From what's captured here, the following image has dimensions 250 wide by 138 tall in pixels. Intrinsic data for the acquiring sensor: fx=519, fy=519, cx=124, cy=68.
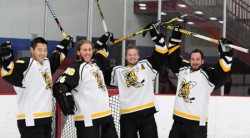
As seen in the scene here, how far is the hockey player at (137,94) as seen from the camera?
3.96 metres

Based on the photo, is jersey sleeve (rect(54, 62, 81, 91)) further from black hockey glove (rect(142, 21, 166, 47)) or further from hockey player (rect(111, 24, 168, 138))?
black hockey glove (rect(142, 21, 166, 47))

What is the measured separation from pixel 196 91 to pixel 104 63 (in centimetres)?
75

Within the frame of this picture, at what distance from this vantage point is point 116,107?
4.79m

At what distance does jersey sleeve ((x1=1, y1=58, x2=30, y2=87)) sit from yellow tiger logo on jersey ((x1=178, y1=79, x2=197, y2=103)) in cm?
118

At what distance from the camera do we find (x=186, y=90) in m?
3.93

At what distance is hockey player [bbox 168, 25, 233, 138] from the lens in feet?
12.8

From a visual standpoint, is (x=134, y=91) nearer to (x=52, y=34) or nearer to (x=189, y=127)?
(x=189, y=127)

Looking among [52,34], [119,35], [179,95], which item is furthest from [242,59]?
[179,95]

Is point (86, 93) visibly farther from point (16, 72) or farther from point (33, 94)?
point (16, 72)

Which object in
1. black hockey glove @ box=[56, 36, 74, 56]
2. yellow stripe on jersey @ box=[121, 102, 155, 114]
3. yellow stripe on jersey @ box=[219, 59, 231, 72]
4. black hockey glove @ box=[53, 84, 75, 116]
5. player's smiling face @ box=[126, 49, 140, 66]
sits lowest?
yellow stripe on jersey @ box=[121, 102, 155, 114]

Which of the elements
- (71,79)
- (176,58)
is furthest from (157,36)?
(71,79)

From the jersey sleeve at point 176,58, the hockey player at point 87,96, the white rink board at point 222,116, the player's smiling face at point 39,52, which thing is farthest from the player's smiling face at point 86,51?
the white rink board at point 222,116

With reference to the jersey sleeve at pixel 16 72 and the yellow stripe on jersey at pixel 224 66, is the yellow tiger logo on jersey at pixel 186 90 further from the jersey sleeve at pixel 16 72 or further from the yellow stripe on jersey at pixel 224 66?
the jersey sleeve at pixel 16 72

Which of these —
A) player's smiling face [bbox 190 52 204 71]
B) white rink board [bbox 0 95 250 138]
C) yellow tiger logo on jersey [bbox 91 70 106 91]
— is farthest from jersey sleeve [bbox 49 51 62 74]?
white rink board [bbox 0 95 250 138]
